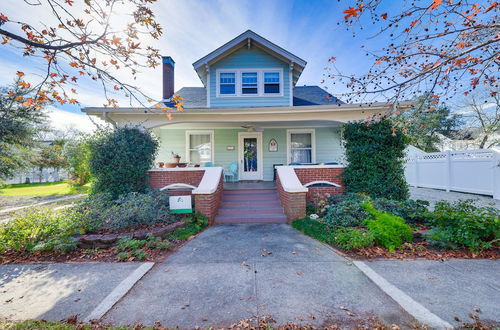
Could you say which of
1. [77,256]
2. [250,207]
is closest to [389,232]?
[250,207]

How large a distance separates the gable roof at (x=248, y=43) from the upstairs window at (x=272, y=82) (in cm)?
77

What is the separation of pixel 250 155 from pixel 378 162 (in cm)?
532

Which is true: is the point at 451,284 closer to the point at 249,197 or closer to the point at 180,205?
the point at 249,197

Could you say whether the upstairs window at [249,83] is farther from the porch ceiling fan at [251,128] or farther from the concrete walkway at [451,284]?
the concrete walkway at [451,284]

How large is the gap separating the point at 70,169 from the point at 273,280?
16.6 meters

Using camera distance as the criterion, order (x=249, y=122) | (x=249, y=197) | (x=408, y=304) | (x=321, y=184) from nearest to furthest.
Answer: (x=408, y=304) < (x=249, y=197) < (x=321, y=184) < (x=249, y=122)

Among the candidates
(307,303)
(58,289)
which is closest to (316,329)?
(307,303)

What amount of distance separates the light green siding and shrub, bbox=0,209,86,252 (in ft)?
18.2

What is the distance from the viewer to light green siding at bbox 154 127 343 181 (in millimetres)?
9602

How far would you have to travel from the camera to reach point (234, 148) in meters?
9.70

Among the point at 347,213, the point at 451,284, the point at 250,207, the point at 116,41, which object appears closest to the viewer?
the point at 451,284

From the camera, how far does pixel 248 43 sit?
28.8 feet

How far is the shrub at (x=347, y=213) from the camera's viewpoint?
4.55m

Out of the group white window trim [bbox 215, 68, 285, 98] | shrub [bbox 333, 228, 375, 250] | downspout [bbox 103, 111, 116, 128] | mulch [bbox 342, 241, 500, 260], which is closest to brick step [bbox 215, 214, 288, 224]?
shrub [bbox 333, 228, 375, 250]
